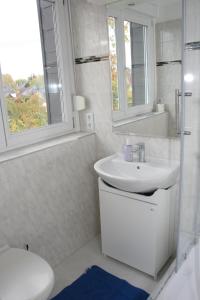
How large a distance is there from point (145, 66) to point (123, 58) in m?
0.23

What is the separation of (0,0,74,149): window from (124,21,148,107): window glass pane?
50 centimetres

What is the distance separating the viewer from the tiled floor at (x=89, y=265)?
1.99 metres

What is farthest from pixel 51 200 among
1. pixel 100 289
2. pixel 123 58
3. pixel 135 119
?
pixel 123 58

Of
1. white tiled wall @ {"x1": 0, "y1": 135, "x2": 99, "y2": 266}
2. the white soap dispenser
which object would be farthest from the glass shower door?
white tiled wall @ {"x1": 0, "y1": 135, "x2": 99, "y2": 266}

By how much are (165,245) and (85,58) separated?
160cm

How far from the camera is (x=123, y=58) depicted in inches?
83.4

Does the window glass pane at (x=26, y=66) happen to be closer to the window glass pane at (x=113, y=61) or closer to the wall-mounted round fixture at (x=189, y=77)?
the window glass pane at (x=113, y=61)

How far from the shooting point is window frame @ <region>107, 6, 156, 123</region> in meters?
1.90

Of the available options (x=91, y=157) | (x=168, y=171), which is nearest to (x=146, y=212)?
(x=168, y=171)

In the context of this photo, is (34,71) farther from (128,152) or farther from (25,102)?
(128,152)

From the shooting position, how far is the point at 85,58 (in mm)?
2223

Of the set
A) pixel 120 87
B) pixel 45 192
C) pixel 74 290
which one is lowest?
pixel 74 290

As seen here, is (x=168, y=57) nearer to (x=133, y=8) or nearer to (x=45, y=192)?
(x=133, y=8)

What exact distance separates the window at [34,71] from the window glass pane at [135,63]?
50 cm
